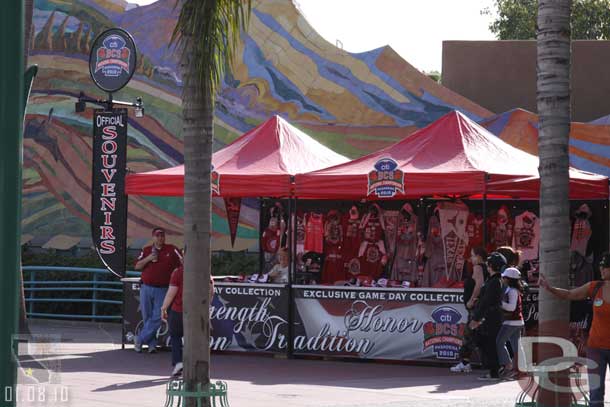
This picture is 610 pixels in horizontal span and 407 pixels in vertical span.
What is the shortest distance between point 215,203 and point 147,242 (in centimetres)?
208

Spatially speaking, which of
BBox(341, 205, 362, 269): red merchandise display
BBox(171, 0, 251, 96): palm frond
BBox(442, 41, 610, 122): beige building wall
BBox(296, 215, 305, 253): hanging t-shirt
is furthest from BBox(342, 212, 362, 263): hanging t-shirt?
BBox(171, 0, 251, 96): palm frond

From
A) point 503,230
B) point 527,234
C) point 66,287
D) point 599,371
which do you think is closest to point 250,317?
point 503,230

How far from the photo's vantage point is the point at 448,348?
16.7 meters

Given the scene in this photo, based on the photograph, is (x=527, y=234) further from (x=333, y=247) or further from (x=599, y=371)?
(x=599, y=371)

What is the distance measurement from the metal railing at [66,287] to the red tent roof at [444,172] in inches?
248

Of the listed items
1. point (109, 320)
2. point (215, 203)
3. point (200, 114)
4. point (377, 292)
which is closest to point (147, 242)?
point (215, 203)

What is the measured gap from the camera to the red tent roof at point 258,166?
1780 cm

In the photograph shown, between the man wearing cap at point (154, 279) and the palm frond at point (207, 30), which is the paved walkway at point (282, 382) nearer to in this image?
the man wearing cap at point (154, 279)

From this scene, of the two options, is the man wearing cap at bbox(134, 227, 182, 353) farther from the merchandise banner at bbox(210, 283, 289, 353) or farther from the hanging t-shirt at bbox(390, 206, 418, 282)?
the hanging t-shirt at bbox(390, 206, 418, 282)

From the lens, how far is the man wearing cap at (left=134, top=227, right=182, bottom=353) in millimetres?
17594

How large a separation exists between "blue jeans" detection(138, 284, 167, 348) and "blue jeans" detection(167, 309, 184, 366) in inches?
106

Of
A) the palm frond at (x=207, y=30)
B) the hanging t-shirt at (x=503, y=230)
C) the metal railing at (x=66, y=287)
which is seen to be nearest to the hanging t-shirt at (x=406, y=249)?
the hanging t-shirt at (x=503, y=230)

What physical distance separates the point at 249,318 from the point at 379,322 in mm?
2119

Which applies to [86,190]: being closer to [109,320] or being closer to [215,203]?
[215,203]
